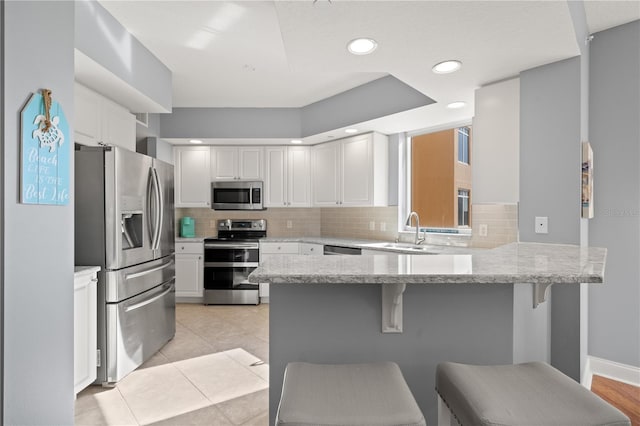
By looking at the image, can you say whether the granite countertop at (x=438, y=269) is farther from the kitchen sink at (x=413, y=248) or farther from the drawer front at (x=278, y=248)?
the drawer front at (x=278, y=248)

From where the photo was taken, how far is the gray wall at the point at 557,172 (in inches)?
91.7

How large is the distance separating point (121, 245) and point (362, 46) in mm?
2179

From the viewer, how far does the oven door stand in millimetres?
4957

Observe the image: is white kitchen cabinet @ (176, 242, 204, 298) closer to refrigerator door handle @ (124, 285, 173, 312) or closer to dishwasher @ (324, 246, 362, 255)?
refrigerator door handle @ (124, 285, 173, 312)

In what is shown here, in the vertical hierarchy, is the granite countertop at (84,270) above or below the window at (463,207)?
below

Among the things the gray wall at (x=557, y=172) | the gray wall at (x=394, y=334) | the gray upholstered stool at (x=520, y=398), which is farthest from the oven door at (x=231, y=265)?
the gray upholstered stool at (x=520, y=398)

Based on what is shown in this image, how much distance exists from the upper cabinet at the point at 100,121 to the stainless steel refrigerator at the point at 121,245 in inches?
5.9

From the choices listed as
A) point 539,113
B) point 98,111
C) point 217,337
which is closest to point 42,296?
point 98,111

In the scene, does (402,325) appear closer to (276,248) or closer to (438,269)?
(438,269)

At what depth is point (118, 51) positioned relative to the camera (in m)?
2.68

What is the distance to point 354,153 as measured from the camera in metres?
4.66

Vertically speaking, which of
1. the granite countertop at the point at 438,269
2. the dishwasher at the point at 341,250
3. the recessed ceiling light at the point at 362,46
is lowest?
the dishwasher at the point at 341,250

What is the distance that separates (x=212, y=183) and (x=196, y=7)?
2.98m

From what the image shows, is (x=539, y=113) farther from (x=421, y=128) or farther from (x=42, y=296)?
(x=42, y=296)
